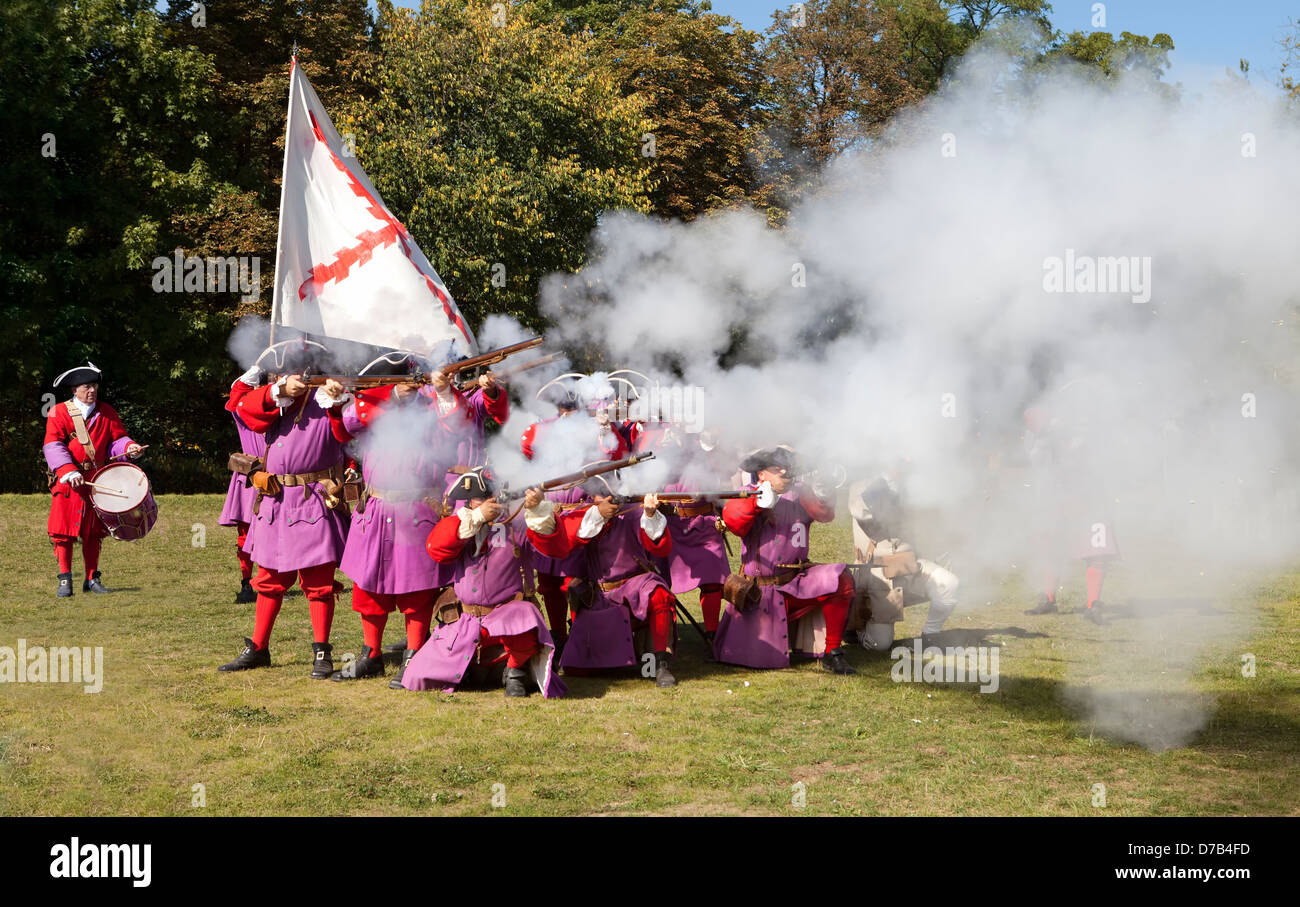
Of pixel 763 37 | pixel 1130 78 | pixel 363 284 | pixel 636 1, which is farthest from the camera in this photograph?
pixel 636 1

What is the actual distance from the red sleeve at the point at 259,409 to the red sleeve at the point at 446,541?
2046 millimetres

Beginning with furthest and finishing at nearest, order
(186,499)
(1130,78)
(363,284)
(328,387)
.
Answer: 1. (186,499)
2. (363,284)
3. (328,387)
4. (1130,78)

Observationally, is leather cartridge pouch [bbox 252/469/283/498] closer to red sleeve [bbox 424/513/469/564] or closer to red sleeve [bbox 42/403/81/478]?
red sleeve [bbox 424/513/469/564]

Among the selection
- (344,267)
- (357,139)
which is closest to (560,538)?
(344,267)

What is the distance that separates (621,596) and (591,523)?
1.17m

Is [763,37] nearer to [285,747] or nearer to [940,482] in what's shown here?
[940,482]

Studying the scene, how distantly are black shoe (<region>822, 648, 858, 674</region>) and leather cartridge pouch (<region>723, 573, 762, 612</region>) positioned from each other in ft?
2.67

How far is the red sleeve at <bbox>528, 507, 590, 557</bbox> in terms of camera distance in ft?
32.1

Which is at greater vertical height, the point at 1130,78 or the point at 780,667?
the point at 1130,78

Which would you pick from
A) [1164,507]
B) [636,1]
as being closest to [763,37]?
[636,1]

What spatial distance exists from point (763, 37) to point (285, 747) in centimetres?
2840

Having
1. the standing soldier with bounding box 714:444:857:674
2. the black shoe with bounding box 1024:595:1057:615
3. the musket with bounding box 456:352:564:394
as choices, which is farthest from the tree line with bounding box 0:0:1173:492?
the standing soldier with bounding box 714:444:857:674

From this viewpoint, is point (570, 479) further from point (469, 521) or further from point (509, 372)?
point (509, 372)

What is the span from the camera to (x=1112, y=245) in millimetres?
8078
